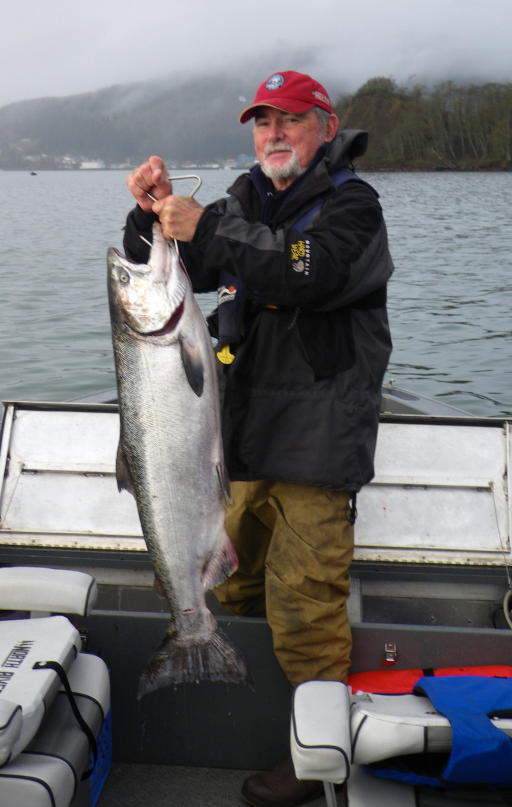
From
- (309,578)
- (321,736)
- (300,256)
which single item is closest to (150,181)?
(300,256)

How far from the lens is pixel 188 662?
3326 mm

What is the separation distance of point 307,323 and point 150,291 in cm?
68

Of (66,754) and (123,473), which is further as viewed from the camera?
(123,473)

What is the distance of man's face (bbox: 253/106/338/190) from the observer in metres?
3.51

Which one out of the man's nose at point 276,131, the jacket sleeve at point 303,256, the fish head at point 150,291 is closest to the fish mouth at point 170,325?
the fish head at point 150,291

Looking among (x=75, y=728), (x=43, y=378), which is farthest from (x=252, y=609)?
(x=43, y=378)

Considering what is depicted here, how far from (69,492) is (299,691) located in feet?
7.56

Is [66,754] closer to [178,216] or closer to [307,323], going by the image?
[307,323]

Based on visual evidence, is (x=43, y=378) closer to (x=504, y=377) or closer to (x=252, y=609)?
(x=504, y=377)

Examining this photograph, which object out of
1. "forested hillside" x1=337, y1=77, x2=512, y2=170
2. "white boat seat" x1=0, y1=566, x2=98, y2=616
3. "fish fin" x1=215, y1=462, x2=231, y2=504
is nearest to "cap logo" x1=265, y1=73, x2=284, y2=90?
"fish fin" x1=215, y1=462, x2=231, y2=504

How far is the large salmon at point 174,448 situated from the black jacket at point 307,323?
274mm

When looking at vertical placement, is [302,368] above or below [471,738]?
above

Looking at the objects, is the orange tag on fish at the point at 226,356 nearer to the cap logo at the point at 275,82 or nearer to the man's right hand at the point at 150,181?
the man's right hand at the point at 150,181

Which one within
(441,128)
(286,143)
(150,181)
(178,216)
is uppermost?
(441,128)
